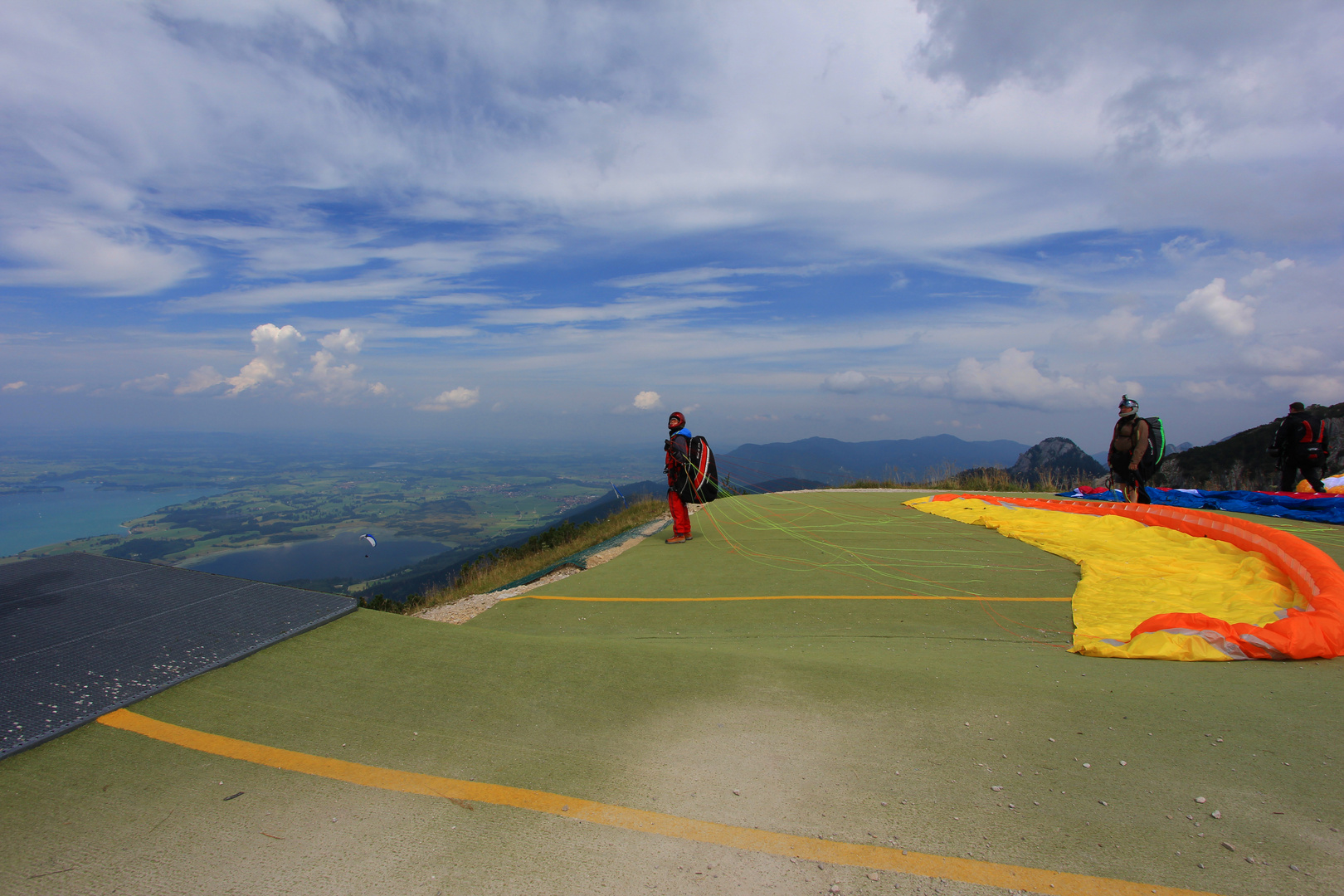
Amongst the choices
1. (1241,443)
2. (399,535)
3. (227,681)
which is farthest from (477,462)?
(227,681)

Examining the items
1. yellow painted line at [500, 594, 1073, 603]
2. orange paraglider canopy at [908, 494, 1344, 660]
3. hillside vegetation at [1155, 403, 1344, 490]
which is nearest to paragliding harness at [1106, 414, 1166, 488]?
orange paraglider canopy at [908, 494, 1344, 660]

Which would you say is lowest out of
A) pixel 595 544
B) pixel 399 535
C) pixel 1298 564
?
pixel 399 535

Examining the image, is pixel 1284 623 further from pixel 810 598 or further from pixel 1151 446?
pixel 1151 446

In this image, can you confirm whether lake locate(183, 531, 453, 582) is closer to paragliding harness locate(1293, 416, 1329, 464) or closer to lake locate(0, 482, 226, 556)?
lake locate(0, 482, 226, 556)

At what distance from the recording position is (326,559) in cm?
4022

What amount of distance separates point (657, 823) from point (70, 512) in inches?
2599

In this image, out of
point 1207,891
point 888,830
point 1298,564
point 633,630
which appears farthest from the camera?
point 633,630

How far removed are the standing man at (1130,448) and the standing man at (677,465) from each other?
267 inches

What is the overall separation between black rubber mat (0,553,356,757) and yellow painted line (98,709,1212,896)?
27 centimetres

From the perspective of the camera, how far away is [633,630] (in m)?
4.69

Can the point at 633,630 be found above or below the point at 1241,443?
below

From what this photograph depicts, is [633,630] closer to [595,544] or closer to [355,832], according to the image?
[355,832]

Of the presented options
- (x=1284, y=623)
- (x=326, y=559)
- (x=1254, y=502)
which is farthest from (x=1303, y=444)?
(x=326, y=559)

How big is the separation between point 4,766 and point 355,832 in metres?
1.54
